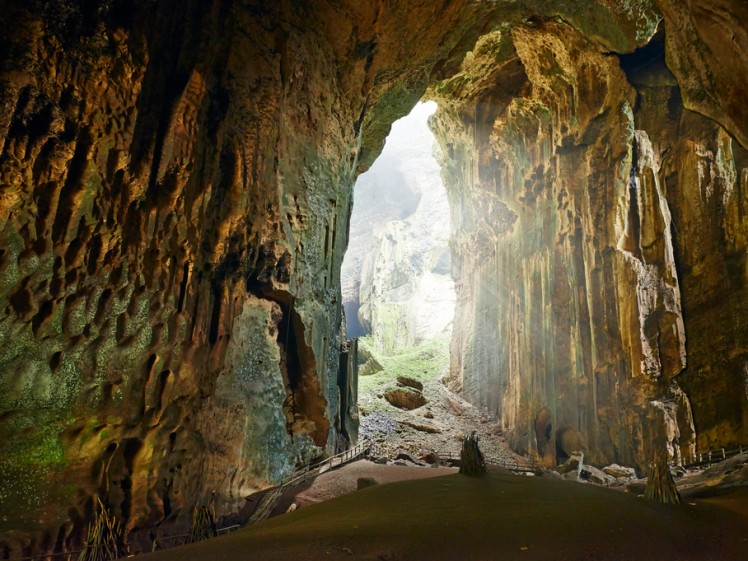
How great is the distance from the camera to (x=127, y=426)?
7184 mm

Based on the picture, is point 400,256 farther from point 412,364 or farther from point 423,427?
point 423,427

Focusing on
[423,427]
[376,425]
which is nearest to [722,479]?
[376,425]

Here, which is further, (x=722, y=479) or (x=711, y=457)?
(x=711, y=457)

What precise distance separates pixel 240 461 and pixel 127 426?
3075mm

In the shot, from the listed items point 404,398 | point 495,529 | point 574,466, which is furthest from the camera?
point 404,398

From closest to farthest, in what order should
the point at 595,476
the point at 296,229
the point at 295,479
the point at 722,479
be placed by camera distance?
the point at 722,479 → the point at 295,479 → the point at 296,229 → the point at 595,476

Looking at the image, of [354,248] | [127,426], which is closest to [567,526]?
[127,426]

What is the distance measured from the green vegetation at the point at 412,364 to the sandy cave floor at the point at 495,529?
22.0 meters

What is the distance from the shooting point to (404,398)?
27.5 m

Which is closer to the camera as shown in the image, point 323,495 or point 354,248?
point 323,495

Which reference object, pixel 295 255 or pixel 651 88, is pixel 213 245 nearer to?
pixel 295 255

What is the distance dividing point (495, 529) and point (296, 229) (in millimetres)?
8950

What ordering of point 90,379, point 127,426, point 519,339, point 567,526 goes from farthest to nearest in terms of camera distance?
point 519,339
point 127,426
point 90,379
point 567,526

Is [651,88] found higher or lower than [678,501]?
higher
